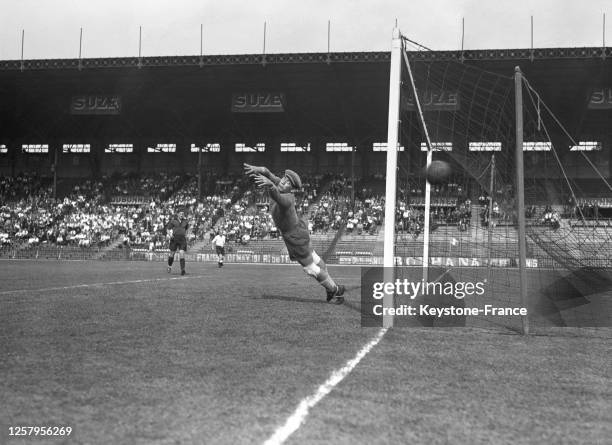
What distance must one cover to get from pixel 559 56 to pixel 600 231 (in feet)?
87.4

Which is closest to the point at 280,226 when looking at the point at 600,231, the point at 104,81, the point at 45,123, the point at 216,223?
the point at 600,231

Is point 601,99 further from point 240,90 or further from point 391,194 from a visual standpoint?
point 391,194

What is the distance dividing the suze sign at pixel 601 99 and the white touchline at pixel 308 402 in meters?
38.9

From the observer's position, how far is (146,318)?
27.3ft

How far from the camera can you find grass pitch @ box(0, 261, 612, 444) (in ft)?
11.9

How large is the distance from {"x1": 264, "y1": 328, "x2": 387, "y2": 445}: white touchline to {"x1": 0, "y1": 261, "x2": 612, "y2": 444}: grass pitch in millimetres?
50

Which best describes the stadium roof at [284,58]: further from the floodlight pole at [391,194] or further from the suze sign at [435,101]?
the floodlight pole at [391,194]

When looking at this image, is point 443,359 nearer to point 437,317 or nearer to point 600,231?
point 437,317

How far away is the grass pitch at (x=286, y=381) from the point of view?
3.63 metres

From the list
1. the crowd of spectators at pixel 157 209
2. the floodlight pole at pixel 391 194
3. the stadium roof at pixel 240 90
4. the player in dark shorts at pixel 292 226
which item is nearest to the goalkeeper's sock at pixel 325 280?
the player in dark shorts at pixel 292 226

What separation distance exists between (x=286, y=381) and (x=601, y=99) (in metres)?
40.6

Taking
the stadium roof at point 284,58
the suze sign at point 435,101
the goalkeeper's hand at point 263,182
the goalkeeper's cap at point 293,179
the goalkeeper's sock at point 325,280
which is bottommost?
the goalkeeper's sock at point 325,280

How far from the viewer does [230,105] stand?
46.9 metres

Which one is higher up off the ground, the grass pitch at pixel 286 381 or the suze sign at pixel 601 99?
the suze sign at pixel 601 99
